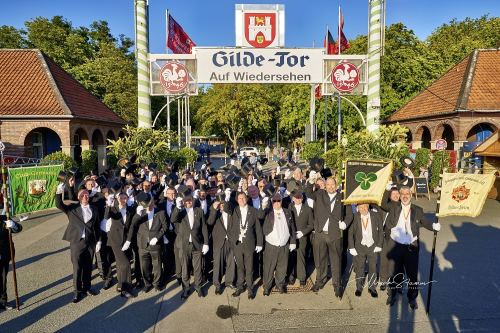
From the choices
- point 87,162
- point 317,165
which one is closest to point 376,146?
point 317,165

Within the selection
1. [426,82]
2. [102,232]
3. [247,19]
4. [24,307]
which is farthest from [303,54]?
[426,82]

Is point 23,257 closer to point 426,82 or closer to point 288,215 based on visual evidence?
point 288,215

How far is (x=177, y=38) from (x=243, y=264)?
19.5m

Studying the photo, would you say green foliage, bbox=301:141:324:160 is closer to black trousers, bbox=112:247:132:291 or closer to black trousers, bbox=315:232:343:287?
black trousers, bbox=315:232:343:287

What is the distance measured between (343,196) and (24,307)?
607 cm

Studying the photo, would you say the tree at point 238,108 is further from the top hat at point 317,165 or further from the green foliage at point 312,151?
the top hat at point 317,165

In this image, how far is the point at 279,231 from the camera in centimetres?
598

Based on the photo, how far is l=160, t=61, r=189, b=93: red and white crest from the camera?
16.4 meters

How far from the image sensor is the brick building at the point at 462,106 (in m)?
18.1

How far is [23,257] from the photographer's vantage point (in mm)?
8133

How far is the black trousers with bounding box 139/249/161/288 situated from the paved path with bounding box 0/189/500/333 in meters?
0.22

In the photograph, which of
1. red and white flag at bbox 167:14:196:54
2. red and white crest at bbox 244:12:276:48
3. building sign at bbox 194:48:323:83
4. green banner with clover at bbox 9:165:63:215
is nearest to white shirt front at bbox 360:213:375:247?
green banner with clover at bbox 9:165:63:215

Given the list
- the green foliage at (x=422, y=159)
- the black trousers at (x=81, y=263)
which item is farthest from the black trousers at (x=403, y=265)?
the green foliage at (x=422, y=159)

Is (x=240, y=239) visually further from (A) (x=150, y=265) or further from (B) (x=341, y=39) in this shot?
(B) (x=341, y=39)
